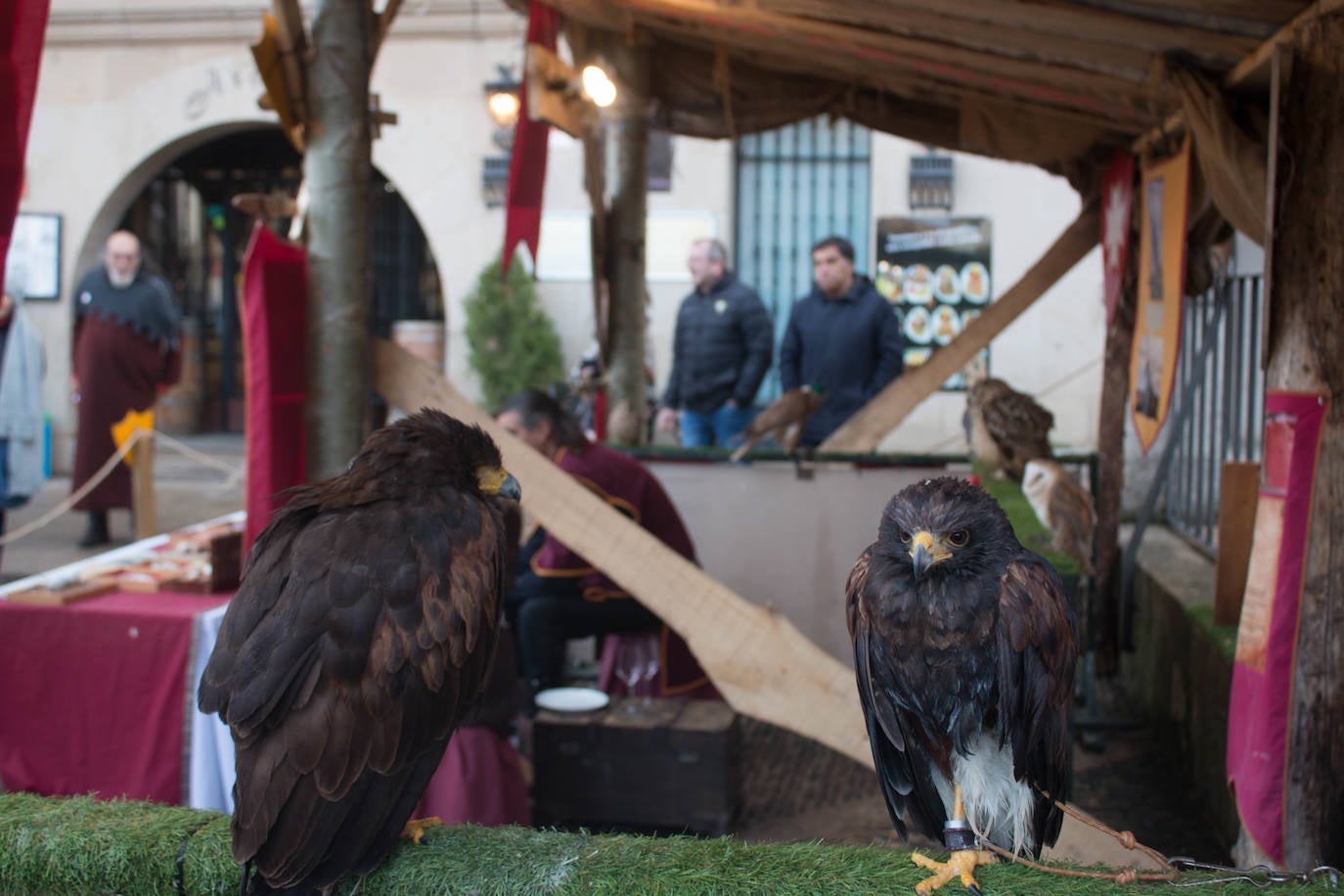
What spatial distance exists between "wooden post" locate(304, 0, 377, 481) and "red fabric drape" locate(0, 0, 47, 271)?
1.09 metres

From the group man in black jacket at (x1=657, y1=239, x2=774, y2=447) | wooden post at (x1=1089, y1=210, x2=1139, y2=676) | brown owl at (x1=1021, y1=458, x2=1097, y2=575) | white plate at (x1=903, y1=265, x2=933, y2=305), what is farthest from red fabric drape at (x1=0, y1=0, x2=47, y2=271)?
white plate at (x1=903, y1=265, x2=933, y2=305)

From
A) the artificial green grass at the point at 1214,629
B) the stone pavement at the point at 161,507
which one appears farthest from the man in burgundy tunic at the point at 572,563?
the stone pavement at the point at 161,507

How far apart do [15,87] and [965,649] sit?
2388 mm

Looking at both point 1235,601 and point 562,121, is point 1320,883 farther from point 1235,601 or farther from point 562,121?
point 562,121

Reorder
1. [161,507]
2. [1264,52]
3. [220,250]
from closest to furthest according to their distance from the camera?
[1264,52] < [161,507] < [220,250]

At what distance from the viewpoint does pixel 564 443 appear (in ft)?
16.6

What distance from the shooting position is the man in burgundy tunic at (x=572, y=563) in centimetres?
501

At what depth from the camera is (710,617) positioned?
365 centimetres

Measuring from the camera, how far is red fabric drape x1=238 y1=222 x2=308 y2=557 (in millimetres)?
3553

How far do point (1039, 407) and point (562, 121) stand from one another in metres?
2.42

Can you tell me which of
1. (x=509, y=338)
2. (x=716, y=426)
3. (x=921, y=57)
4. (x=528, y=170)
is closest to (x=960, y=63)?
(x=921, y=57)

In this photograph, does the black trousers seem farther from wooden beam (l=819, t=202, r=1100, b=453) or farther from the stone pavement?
the stone pavement

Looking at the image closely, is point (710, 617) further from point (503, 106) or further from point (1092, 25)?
point (503, 106)

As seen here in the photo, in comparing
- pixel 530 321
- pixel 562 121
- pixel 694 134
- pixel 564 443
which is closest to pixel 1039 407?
pixel 564 443
